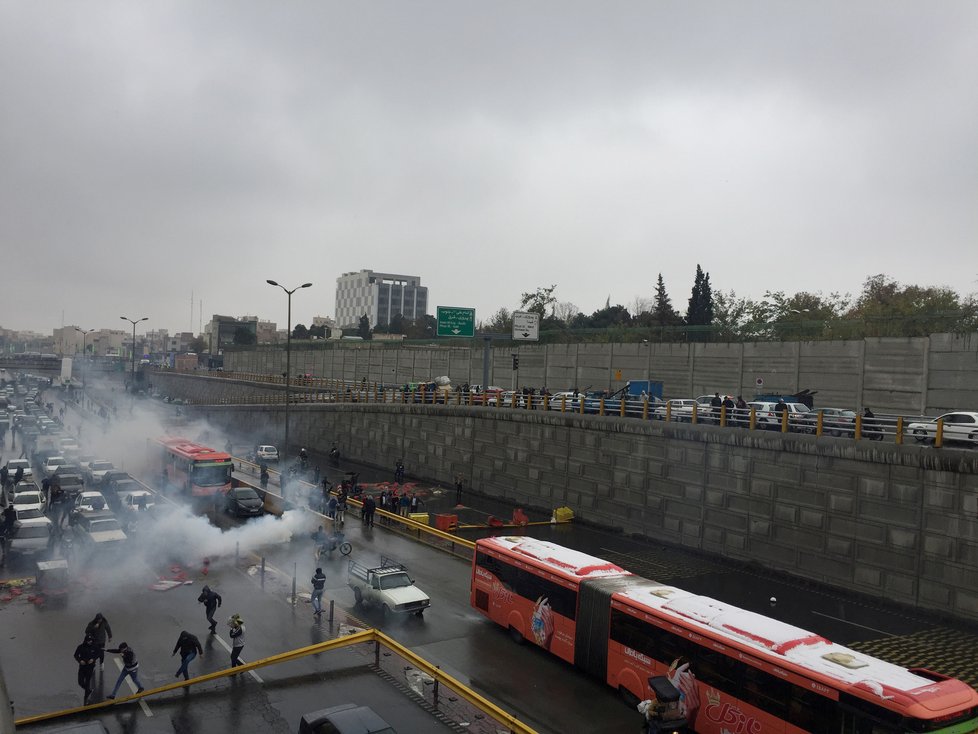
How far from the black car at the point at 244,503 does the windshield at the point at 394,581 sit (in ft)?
45.8

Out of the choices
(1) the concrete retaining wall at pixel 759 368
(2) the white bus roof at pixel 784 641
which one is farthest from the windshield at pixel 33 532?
(1) the concrete retaining wall at pixel 759 368

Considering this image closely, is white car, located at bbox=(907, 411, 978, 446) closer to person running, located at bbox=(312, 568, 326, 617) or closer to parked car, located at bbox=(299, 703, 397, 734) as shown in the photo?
parked car, located at bbox=(299, 703, 397, 734)

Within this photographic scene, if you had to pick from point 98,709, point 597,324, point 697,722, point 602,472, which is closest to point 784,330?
point 602,472

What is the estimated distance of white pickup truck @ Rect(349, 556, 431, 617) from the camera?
19.4 meters

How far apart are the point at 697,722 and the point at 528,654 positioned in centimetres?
540

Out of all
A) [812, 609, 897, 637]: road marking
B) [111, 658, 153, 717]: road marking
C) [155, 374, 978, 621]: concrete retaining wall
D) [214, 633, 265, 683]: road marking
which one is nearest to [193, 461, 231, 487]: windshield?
[155, 374, 978, 621]: concrete retaining wall

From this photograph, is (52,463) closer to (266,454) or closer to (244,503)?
(266,454)

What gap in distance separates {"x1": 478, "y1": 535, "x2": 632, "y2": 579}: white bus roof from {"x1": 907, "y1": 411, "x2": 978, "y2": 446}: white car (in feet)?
36.3

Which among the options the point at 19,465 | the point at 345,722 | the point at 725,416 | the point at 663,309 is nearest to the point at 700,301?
the point at 663,309

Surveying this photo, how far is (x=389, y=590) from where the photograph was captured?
19.9 m

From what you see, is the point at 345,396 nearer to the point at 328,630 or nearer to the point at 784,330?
the point at 784,330

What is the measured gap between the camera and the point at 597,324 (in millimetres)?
94562

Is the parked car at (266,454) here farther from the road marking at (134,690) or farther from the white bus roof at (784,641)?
the white bus roof at (784,641)

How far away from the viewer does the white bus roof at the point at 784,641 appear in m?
10.7
